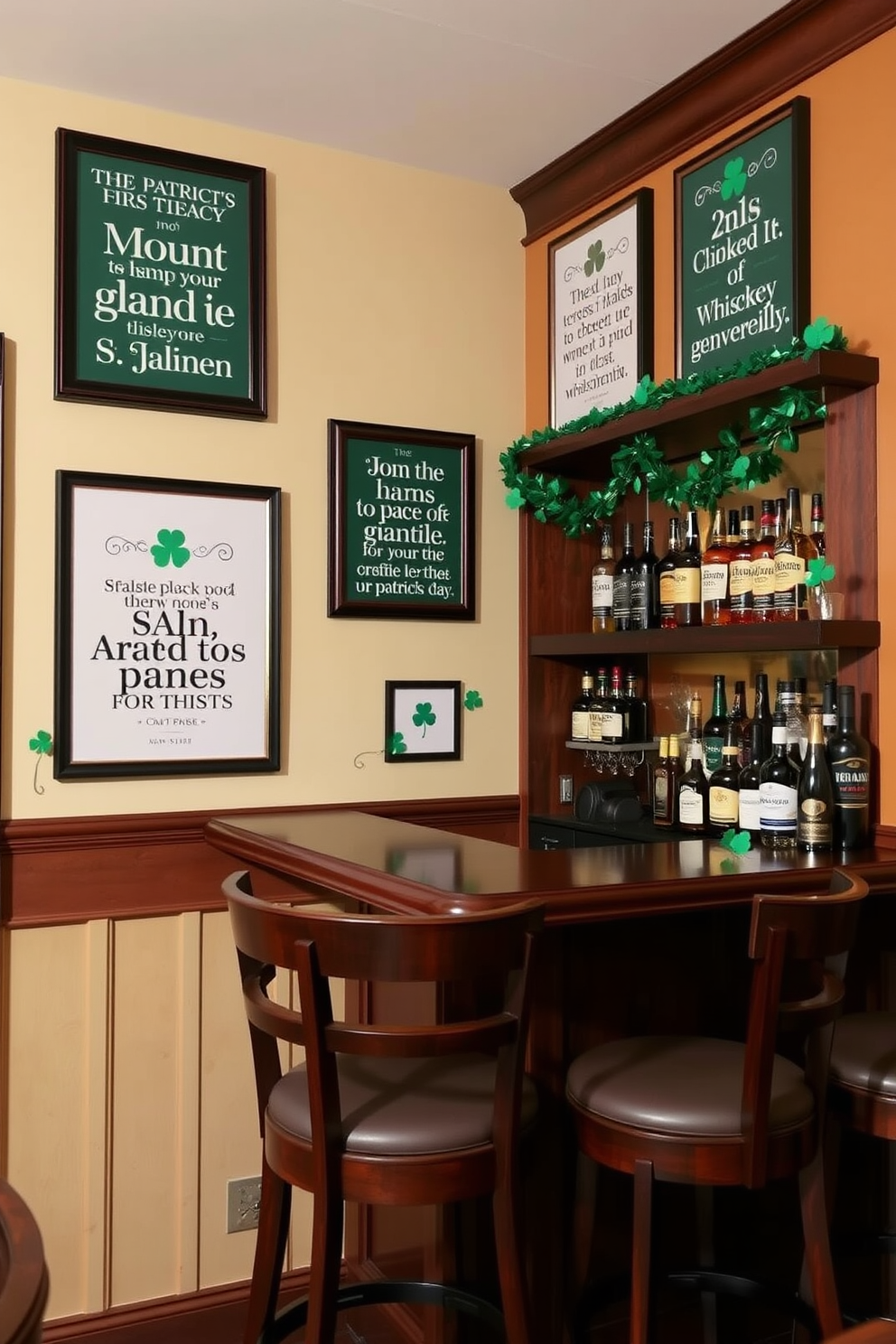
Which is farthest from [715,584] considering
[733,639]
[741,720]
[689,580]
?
[741,720]

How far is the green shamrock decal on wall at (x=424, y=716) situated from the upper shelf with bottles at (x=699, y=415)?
701 millimetres

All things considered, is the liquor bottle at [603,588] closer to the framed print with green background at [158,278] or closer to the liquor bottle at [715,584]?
the liquor bottle at [715,584]

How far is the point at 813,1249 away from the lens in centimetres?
177

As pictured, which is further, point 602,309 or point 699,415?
point 602,309

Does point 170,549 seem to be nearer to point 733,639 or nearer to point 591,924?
point 733,639

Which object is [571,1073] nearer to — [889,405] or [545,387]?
[889,405]

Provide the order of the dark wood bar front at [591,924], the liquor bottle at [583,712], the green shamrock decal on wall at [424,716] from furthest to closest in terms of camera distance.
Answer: the liquor bottle at [583,712] → the green shamrock decal on wall at [424,716] → the dark wood bar front at [591,924]

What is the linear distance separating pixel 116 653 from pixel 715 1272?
5.79ft

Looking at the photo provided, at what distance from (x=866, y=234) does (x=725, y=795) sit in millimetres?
1160

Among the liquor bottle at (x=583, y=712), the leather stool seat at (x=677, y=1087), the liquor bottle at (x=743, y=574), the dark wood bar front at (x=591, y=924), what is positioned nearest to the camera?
the leather stool seat at (x=677, y=1087)

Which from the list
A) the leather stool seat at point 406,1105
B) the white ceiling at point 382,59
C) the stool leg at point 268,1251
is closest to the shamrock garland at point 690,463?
the white ceiling at point 382,59

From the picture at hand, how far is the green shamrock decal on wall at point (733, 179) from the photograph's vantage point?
266cm

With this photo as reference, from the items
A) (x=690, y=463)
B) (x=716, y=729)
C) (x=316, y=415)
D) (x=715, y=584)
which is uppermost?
(x=316, y=415)

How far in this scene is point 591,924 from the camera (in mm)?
2027
